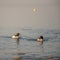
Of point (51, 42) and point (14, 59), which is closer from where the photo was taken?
point (14, 59)

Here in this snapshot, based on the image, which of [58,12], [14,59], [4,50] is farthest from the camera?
[58,12]

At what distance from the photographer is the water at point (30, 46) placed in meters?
2.68

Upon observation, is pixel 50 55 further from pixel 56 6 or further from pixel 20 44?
pixel 56 6

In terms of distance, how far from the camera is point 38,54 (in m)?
2.72

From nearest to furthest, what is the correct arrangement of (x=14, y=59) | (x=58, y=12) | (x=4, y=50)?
1. (x=14, y=59)
2. (x=4, y=50)
3. (x=58, y=12)

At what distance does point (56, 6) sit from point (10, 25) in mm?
679

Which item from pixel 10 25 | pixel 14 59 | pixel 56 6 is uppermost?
pixel 56 6

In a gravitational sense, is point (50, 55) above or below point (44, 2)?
below

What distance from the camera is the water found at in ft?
8.79

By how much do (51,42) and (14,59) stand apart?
0.58m

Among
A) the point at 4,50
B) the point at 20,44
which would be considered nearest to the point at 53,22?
the point at 20,44

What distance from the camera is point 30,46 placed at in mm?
2873

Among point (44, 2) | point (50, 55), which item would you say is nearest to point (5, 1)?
point (44, 2)

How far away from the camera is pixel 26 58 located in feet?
8.69
